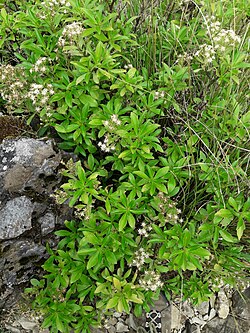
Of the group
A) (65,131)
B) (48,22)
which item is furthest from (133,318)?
(48,22)

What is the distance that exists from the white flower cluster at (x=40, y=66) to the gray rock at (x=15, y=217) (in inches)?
24.1

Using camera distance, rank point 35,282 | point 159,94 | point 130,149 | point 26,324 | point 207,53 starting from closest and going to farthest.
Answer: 1. point 207,53
2. point 130,149
3. point 159,94
4. point 35,282
5. point 26,324

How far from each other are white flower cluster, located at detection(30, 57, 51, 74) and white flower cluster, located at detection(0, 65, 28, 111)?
0.35 ft

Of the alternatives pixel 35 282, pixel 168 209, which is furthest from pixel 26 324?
pixel 168 209

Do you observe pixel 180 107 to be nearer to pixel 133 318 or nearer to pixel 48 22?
pixel 48 22

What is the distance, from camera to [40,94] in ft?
6.27

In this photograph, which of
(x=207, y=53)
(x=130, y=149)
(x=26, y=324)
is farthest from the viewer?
(x=26, y=324)

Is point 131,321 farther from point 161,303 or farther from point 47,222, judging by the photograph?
point 47,222

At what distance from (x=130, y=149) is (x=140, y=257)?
52 centimetres

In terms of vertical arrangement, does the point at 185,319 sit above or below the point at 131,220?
below

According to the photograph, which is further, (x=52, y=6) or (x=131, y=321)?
(x=131, y=321)

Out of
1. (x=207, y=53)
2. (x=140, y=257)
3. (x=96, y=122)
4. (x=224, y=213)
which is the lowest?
(x=140, y=257)

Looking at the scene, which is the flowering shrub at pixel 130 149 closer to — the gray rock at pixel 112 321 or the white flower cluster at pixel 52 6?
the white flower cluster at pixel 52 6

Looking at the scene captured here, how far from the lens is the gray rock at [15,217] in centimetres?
194
